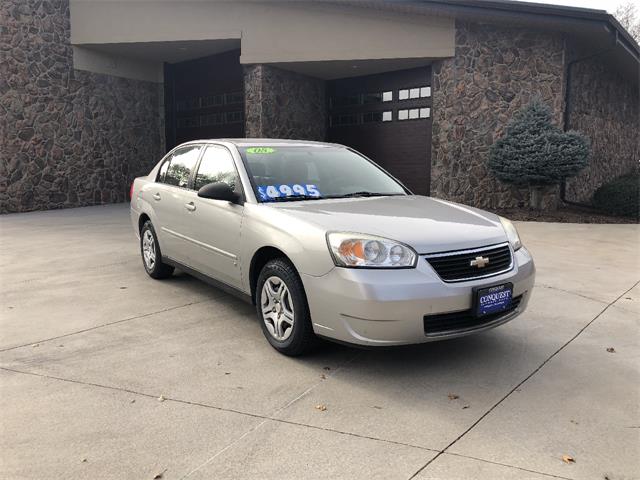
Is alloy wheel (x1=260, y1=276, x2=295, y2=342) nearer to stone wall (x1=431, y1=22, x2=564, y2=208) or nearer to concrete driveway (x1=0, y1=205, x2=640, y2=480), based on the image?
concrete driveway (x1=0, y1=205, x2=640, y2=480)

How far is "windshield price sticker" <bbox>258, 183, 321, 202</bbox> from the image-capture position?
14.8 feet

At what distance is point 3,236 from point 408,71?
10.3 meters

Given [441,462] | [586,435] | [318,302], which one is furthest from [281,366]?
[586,435]

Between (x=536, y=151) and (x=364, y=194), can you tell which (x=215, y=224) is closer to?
(x=364, y=194)

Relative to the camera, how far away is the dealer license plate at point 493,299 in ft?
11.7

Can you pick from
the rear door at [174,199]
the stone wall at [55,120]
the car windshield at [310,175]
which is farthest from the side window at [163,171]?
the stone wall at [55,120]

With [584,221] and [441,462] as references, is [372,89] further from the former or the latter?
[441,462]

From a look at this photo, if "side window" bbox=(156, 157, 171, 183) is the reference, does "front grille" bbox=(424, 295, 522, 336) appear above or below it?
below

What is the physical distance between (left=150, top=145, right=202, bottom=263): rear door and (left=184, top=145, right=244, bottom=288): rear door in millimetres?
151

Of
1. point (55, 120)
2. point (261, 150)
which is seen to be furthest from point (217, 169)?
point (55, 120)

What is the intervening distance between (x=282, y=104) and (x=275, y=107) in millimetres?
330

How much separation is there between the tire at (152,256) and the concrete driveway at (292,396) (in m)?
0.56

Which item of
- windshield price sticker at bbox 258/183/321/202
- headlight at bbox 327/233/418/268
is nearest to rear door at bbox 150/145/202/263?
windshield price sticker at bbox 258/183/321/202

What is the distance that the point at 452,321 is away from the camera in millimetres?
3564
